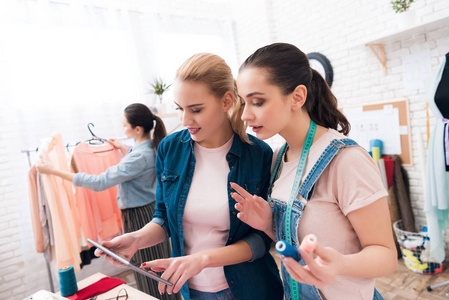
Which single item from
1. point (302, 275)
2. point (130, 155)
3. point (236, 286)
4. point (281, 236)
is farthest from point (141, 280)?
point (302, 275)

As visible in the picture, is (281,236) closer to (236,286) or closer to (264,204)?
(264,204)

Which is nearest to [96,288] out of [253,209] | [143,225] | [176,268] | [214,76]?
[143,225]

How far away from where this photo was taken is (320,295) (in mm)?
943

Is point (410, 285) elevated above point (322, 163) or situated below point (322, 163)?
below

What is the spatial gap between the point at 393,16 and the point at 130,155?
9.76ft

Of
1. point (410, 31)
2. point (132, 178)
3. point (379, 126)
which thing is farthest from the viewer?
point (379, 126)

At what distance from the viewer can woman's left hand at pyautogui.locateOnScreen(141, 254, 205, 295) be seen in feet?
3.08

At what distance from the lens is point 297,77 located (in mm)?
986

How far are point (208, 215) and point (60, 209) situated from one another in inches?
82.5

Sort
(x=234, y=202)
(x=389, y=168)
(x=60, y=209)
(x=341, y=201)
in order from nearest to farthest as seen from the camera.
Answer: (x=341, y=201) → (x=234, y=202) → (x=60, y=209) → (x=389, y=168)

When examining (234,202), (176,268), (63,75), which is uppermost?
(63,75)

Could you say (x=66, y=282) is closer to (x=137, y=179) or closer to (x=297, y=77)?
(x=137, y=179)

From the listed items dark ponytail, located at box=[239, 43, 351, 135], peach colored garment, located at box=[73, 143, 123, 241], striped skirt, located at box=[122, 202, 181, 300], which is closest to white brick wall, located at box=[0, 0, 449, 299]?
peach colored garment, located at box=[73, 143, 123, 241]

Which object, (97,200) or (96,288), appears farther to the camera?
(97,200)
